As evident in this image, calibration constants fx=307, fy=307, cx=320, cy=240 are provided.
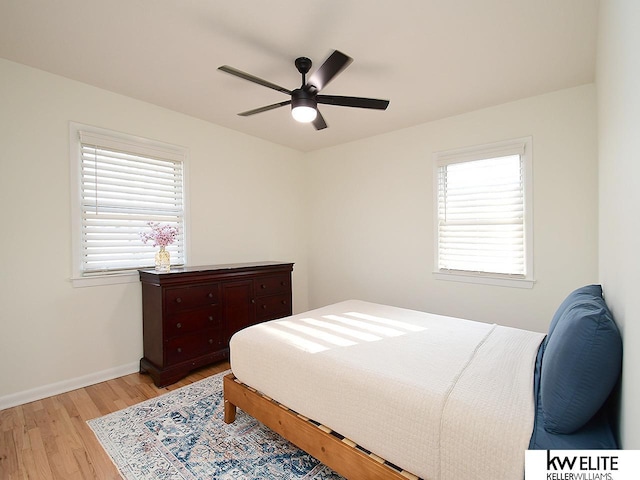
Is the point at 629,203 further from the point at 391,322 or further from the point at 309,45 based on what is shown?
the point at 309,45

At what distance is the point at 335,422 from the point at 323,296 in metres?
3.19

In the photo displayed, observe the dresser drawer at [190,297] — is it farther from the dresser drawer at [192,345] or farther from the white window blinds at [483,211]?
the white window blinds at [483,211]

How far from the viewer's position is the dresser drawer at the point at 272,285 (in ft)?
11.7

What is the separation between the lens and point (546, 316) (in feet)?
9.67

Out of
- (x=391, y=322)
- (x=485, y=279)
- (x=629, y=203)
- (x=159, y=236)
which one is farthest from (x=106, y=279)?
(x=485, y=279)

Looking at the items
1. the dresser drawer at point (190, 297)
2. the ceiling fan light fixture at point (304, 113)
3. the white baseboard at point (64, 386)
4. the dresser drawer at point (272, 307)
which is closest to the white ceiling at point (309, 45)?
the ceiling fan light fixture at point (304, 113)

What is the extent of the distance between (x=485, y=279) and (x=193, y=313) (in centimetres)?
301

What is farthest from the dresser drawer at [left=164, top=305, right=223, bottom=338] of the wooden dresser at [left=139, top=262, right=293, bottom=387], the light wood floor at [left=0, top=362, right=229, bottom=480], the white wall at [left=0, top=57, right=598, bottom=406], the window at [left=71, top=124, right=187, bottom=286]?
the window at [left=71, top=124, right=187, bottom=286]

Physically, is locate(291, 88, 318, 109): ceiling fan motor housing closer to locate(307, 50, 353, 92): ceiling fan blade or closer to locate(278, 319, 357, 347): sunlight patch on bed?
locate(307, 50, 353, 92): ceiling fan blade

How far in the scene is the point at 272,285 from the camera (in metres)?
3.70

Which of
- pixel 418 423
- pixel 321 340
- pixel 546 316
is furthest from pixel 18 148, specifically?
pixel 546 316

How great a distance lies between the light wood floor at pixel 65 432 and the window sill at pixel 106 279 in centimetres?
92

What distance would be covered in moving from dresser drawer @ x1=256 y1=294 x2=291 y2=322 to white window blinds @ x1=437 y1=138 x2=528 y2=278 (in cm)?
191

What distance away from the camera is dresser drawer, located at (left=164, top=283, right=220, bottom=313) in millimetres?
2811
